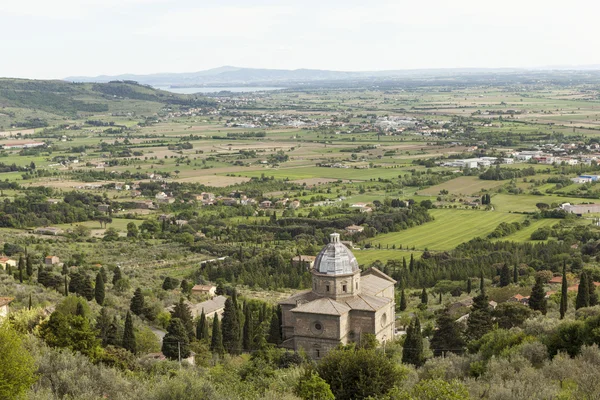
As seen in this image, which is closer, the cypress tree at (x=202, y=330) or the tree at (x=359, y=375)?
the tree at (x=359, y=375)

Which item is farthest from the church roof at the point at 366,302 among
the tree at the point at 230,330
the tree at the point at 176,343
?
the tree at the point at 176,343

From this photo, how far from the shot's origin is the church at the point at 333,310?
133 feet

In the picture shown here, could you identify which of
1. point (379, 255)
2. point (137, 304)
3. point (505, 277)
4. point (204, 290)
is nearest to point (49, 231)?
point (204, 290)

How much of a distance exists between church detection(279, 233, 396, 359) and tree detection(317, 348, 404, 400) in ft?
26.6

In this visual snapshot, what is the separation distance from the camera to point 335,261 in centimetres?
4166

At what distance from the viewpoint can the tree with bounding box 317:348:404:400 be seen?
30.8 m

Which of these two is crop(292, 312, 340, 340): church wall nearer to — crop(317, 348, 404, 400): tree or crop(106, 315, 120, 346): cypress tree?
crop(317, 348, 404, 400): tree

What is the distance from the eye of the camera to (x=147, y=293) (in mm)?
55688

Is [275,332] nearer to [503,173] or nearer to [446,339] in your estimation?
[446,339]

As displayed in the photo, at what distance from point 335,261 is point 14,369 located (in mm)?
18078

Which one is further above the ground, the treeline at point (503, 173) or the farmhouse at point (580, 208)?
the farmhouse at point (580, 208)

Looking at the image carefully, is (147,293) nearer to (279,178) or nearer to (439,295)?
(439,295)

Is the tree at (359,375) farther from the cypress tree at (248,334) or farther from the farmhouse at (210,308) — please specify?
the farmhouse at (210,308)

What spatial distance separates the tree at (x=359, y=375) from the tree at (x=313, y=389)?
1963 millimetres
